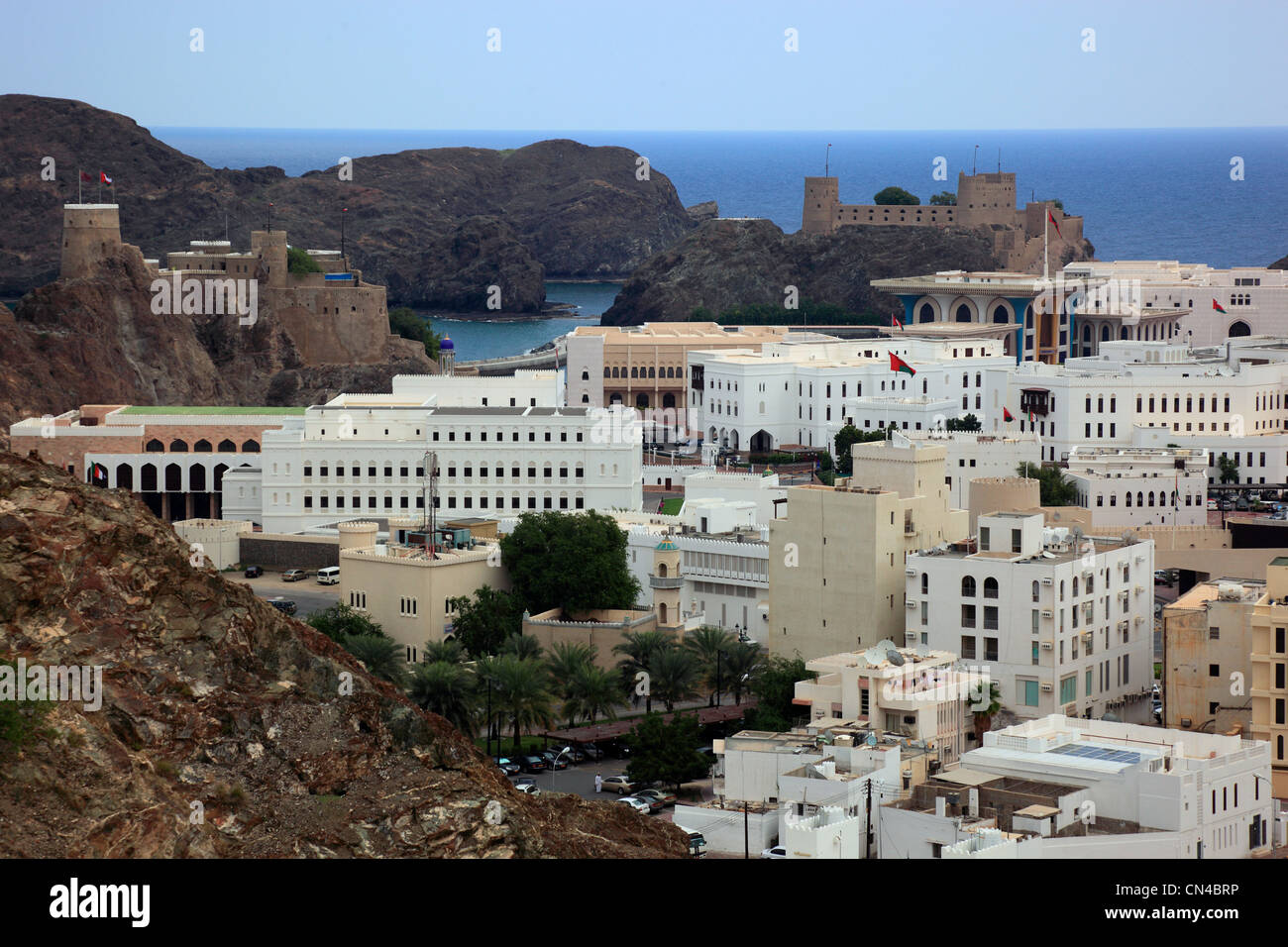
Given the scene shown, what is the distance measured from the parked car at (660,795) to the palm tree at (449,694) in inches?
212

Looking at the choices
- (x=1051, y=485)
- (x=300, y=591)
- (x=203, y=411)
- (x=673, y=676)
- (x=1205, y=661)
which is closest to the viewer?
(x=1205, y=661)

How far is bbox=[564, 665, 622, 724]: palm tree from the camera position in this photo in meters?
52.3

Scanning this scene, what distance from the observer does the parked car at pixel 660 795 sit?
142 feet

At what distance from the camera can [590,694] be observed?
2062 inches

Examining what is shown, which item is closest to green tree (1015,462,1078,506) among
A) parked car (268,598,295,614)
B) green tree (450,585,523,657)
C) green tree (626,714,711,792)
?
green tree (450,585,523,657)

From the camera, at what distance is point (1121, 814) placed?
37.4 metres

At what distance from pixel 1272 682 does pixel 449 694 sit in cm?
1704

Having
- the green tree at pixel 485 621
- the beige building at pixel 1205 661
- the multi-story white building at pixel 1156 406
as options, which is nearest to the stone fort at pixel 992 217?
the multi-story white building at pixel 1156 406

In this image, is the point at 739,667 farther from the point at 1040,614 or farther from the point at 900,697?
the point at 900,697

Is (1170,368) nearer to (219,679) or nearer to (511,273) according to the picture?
(219,679)

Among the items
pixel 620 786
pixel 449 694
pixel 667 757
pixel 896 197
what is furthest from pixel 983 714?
pixel 896 197

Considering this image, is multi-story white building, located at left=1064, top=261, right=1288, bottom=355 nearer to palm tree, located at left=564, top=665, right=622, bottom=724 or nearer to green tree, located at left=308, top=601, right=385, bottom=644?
green tree, located at left=308, top=601, right=385, bottom=644

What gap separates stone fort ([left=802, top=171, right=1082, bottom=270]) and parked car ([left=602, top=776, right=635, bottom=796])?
376 feet
